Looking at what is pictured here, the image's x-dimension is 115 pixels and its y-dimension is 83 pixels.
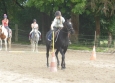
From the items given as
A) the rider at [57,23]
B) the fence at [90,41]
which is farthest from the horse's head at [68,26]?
the fence at [90,41]

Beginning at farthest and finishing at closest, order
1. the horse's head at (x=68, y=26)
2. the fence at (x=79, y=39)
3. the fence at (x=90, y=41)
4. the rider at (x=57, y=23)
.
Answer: the fence at (x=79, y=39), the fence at (x=90, y=41), the rider at (x=57, y=23), the horse's head at (x=68, y=26)

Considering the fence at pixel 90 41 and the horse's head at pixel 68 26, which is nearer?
the horse's head at pixel 68 26

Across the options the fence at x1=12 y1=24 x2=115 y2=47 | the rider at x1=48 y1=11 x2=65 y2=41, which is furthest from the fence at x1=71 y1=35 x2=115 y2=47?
the rider at x1=48 y1=11 x2=65 y2=41

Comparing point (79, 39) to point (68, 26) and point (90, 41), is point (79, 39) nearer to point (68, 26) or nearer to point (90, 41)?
point (90, 41)

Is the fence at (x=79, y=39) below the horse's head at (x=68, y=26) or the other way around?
below

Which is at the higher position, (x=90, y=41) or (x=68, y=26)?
(x=68, y=26)

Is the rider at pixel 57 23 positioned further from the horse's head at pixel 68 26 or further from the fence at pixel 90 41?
the fence at pixel 90 41

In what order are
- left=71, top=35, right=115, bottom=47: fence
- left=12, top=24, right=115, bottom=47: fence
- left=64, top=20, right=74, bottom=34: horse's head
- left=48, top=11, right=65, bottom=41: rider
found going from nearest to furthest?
left=64, top=20, right=74, bottom=34: horse's head < left=48, top=11, right=65, bottom=41: rider < left=71, top=35, right=115, bottom=47: fence < left=12, top=24, right=115, bottom=47: fence

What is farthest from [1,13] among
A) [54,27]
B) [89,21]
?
[54,27]

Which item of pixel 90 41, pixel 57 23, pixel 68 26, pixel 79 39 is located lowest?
pixel 90 41

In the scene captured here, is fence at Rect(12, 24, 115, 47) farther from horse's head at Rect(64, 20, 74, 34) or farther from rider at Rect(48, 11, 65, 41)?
horse's head at Rect(64, 20, 74, 34)

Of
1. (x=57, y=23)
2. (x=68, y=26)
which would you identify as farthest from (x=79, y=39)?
(x=68, y=26)

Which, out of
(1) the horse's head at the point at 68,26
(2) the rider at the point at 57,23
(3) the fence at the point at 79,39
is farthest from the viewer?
(3) the fence at the point at 79,39

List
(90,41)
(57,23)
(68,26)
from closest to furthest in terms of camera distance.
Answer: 1. (68,26)
2. (57,23)
3. (90,41)
